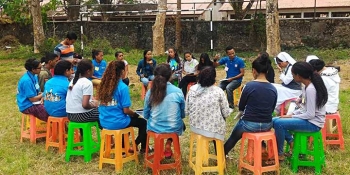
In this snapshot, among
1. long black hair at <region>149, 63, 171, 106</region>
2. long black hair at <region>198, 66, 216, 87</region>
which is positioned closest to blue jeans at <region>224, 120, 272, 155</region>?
long black hair at <region>198, 66, 216, 87</region>

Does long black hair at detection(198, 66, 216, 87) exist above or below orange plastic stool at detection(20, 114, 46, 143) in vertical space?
above

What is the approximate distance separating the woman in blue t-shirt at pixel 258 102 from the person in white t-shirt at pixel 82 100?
74.6 inches

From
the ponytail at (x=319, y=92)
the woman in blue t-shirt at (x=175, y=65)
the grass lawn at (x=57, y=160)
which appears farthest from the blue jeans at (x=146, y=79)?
the ponytail at (x=319, y=92)

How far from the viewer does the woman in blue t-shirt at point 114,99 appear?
4.53 m

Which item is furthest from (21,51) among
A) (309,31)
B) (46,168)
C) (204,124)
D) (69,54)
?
(204,124)

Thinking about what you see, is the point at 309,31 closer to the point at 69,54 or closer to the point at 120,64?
the point at 69,54

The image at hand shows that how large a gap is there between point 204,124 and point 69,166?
181 cm

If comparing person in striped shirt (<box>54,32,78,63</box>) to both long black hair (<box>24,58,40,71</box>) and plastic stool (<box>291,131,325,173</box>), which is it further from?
plastic stool (<box>291,131,325,173</box>)

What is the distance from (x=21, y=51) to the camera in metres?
17.0

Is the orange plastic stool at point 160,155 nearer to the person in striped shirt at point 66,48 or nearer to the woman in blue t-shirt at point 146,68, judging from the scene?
the person in striped shirt at point 66,48

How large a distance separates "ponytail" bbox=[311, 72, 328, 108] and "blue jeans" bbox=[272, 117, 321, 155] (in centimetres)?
25

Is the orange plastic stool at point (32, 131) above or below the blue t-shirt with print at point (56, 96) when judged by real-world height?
below

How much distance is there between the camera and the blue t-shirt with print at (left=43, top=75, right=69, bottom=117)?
5.21 m

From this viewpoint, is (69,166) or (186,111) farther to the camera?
(69,166)
